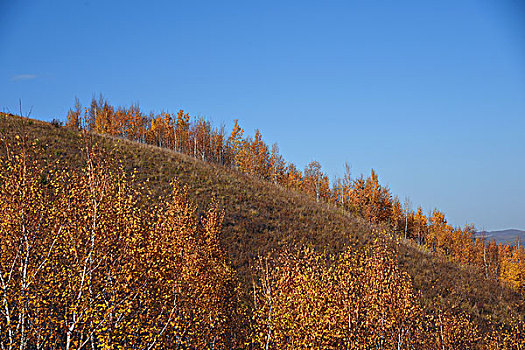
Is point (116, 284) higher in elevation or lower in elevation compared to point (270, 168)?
lower

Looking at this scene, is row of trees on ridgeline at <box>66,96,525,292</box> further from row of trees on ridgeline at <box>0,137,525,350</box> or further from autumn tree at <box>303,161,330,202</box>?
row of trees on ridgeline at <box>0,137,525,350</box>

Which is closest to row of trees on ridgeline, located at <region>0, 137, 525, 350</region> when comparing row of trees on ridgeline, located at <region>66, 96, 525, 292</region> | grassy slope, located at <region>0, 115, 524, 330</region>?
grassy slope, located at <region>0, 115, 524, 330</region>

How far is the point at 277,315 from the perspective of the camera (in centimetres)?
1217

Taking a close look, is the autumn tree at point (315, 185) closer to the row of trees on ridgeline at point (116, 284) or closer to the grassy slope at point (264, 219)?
the grassy slope at point (264, 219)

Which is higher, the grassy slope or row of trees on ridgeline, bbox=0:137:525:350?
the grassy slope

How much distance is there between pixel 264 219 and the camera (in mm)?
36719

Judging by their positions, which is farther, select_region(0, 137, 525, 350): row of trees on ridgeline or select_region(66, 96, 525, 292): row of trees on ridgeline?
select_region(66, 96, 525, 292): row of trees on ridgeline

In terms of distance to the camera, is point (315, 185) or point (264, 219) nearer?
point (264, 219)

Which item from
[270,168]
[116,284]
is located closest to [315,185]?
[270,168]

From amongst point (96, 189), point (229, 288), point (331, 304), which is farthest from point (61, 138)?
point (331, 304)

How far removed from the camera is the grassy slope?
1231 inches

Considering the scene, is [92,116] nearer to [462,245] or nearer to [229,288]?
[229,288]

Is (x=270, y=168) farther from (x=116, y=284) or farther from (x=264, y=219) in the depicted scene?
(x=116, y=284)

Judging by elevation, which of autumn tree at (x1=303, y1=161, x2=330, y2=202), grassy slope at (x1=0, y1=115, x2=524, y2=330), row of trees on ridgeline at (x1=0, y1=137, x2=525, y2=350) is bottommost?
row of trees on ridgeline at (x1=0, y1=137, x2=525, y2=350)
